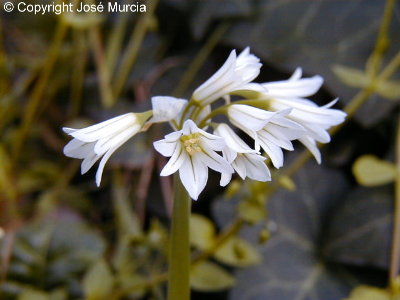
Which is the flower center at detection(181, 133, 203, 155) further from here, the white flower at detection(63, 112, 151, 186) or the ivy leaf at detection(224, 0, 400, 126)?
the ivy leaf at detection(224, 0, 400, 126)

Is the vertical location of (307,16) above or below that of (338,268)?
above

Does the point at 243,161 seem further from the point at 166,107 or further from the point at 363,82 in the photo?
the point at 363,82

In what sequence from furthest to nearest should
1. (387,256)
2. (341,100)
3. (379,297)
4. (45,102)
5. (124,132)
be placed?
(45,102)
(341,100)
(387,256)
(379,297)
(124,132)

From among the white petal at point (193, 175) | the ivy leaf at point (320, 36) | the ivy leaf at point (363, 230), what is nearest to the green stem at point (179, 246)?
the white petal at point (193, 175)

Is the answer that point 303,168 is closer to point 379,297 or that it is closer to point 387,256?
point 387,256

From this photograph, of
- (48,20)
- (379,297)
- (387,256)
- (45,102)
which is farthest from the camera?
(48,20)

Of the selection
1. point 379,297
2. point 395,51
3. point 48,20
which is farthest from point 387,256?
point 48,20

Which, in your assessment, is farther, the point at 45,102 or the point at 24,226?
the point at 45,102
